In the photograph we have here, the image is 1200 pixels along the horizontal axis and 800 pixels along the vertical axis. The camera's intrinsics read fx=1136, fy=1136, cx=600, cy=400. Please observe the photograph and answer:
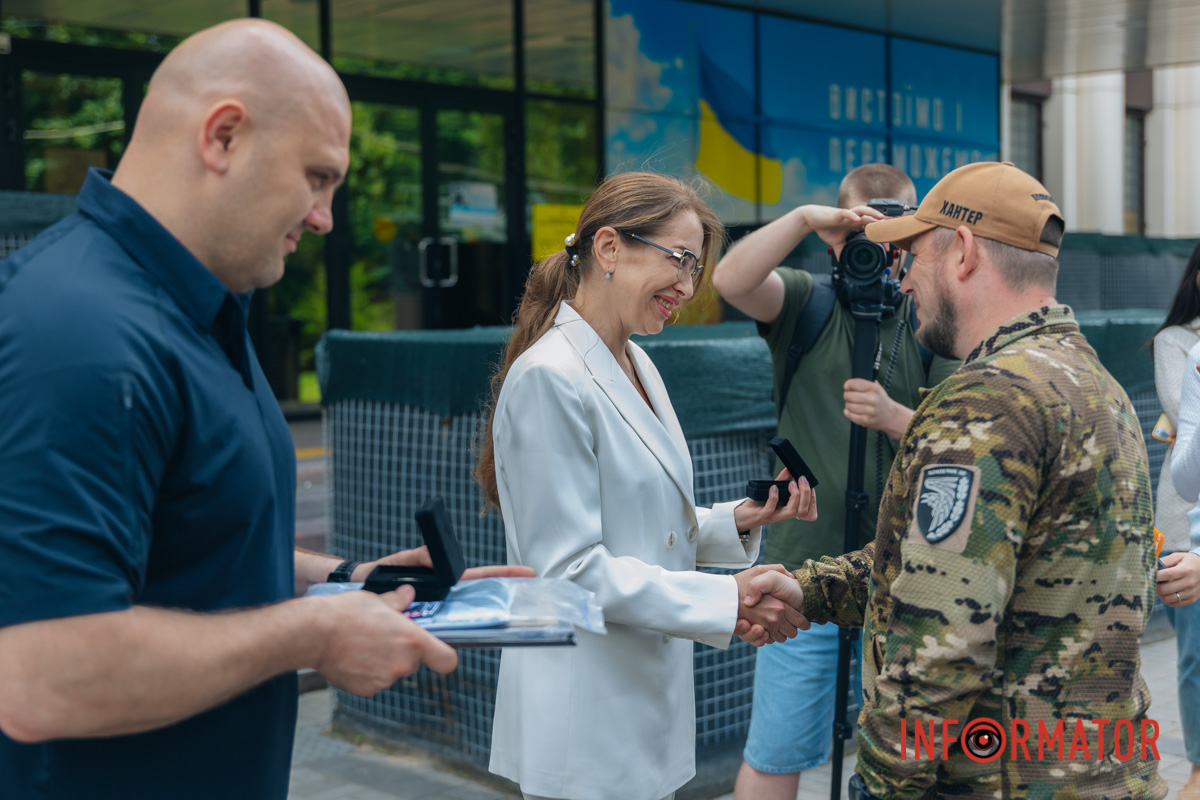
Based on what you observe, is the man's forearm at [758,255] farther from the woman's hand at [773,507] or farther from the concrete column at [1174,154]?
the concrete column at [1174,154]

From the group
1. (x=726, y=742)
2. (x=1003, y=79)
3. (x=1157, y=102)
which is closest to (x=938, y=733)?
(x=726, y=742)

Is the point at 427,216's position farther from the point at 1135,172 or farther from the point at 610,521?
the point at 1135,172

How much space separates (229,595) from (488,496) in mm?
A: 1273

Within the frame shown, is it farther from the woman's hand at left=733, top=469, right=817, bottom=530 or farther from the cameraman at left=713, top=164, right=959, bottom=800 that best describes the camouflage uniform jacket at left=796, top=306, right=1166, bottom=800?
the cameraman at left=713, top=164, right=959, bottom=800

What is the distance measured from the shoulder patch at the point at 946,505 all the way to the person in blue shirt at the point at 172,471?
2.64 ft

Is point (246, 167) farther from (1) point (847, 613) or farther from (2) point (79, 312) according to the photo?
(1) point (847, 613)

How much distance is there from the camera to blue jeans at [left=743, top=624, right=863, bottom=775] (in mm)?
3285

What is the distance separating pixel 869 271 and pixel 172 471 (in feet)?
7.38

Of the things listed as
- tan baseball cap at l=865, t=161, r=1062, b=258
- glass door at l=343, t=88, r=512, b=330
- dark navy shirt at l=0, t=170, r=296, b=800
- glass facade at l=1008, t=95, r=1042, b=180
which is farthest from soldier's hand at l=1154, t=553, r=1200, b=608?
glass facade at l=1008, t=95, r=1042, b=180

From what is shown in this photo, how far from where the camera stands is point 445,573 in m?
1.68

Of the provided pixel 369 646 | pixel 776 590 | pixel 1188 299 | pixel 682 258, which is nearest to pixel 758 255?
pixel 682 258

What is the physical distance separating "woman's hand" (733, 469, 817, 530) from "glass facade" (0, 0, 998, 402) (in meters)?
6.58

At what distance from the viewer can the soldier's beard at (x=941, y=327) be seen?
2094 mm

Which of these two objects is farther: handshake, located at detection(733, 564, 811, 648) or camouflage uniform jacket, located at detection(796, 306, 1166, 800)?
handshake, located at detection(733, 564, 811, 648)
